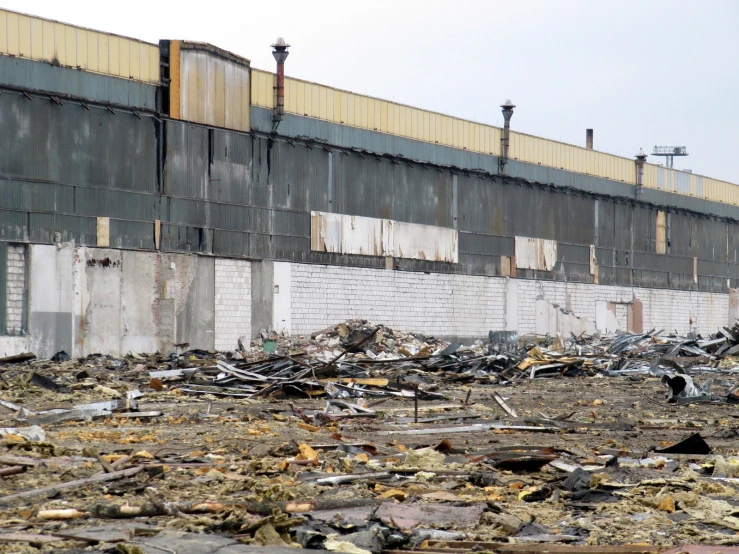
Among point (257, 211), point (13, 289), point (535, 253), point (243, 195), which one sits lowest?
point (13, 289)

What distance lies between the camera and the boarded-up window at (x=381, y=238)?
37.0m

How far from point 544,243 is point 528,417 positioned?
3185 centimetres

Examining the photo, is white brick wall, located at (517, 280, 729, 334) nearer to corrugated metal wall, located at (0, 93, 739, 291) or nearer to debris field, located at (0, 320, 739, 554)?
corrugated metal wall, located at (0, 93, 739, 291)

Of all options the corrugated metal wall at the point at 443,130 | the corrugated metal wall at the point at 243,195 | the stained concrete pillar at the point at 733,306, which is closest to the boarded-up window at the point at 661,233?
the corrugated metal wall at the point at 443,130

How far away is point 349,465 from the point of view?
9945 mm

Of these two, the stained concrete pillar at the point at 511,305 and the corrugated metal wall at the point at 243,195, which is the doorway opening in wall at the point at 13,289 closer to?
the corrugated metal wall at the point at 243,195

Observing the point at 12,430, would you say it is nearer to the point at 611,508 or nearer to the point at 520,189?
the point at 611,508

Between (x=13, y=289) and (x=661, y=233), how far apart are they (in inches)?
1418

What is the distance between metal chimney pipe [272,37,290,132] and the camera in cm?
3519

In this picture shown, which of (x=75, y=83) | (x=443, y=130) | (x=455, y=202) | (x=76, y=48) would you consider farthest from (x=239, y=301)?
(x=443, y=130)

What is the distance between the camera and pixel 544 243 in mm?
46781

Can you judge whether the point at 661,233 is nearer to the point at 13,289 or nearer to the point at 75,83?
the point at 75,83

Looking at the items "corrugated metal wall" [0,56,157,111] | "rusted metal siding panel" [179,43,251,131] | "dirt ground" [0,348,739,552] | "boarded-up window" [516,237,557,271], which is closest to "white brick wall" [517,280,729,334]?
"boarded-up window" [516,237,557,271]

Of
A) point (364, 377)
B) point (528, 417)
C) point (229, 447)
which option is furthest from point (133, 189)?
point (229, 447)
